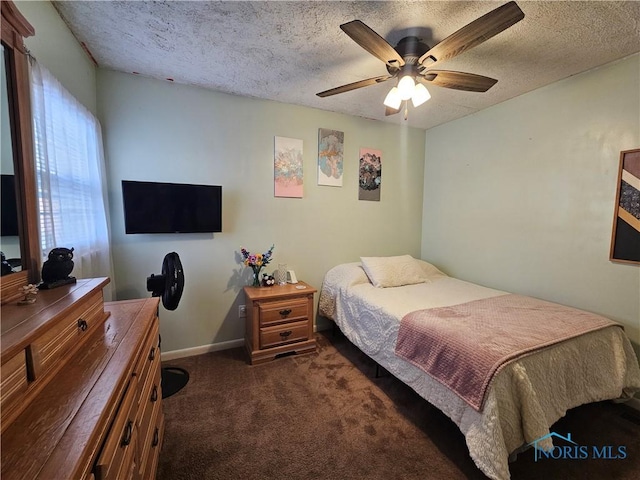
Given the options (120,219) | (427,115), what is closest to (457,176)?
(427,115)

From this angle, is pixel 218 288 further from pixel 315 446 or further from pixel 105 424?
pixel 105 424

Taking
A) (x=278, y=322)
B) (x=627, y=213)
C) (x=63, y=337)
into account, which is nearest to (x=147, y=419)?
(x=63, y=337)

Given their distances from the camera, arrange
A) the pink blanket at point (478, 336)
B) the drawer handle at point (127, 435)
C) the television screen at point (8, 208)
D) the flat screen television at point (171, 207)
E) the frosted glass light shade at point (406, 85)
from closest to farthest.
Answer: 1. the drawer handle at point (127, 435)
2. the television screen at point (8, 208)
3. the pink blanket at point (478, 336)
4. the frosted glass light shade at point (406, 85)
5. the flat screen television at point (171, 207)

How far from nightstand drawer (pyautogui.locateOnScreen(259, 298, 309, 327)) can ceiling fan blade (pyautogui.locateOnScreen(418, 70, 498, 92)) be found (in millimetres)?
2038

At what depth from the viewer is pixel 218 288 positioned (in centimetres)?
261

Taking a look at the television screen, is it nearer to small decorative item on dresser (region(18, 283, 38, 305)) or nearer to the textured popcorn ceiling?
small decorative item on dresser (region(18, 283, 38, 305))

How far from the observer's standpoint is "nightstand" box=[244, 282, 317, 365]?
2.39m

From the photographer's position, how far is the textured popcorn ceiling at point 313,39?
1464 mm

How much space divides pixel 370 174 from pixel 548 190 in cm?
169

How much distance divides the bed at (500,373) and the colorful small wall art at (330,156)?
1147mm

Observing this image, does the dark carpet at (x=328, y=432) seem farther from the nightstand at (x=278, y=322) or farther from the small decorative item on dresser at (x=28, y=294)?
the small decorative item on dresser at (x=28, y=294)

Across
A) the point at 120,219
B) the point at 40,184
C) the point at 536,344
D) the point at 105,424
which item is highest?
the point at 40,184

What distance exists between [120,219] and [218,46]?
5.15 ft

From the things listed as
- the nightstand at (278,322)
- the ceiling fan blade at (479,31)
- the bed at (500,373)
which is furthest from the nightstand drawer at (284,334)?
the ceiling fan blade at (479,31)
